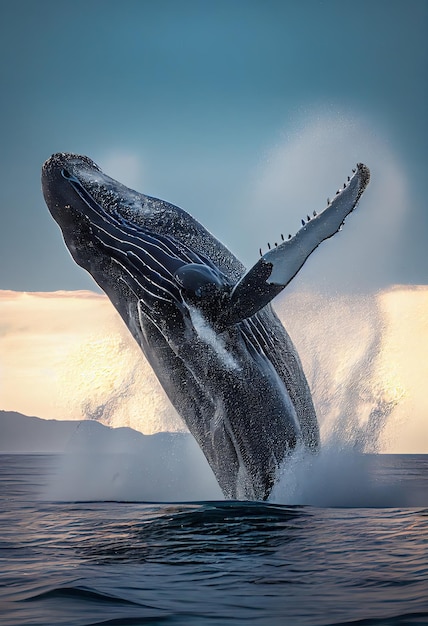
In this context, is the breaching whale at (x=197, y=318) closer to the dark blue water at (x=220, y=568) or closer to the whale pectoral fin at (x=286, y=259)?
the whale pectoral fin at (x=286, y=259)

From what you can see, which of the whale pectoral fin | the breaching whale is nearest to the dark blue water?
the breaching whale

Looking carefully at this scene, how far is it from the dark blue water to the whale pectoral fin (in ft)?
7.46

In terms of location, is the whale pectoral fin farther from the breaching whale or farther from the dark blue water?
the dark blue water

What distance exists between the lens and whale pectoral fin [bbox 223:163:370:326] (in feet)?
26.9

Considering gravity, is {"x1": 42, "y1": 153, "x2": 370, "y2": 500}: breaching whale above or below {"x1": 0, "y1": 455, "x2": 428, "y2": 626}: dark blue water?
above

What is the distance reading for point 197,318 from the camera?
8852 mm

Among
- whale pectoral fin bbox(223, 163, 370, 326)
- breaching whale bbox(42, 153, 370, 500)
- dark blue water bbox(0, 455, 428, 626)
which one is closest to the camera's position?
dark blue water bbox(0, 455, 428, 626)

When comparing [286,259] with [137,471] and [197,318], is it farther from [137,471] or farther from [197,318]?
[137,471]

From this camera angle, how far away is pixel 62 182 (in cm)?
993

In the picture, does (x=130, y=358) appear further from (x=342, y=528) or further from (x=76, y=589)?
(x=76, y=589)

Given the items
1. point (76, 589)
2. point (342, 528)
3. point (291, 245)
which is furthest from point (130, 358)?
point (76, 589)

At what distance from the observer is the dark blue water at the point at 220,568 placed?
4.39 m

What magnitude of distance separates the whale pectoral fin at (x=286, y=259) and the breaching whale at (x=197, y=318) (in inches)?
1.0

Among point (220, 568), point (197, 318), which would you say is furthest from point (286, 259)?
point (220, 568)
